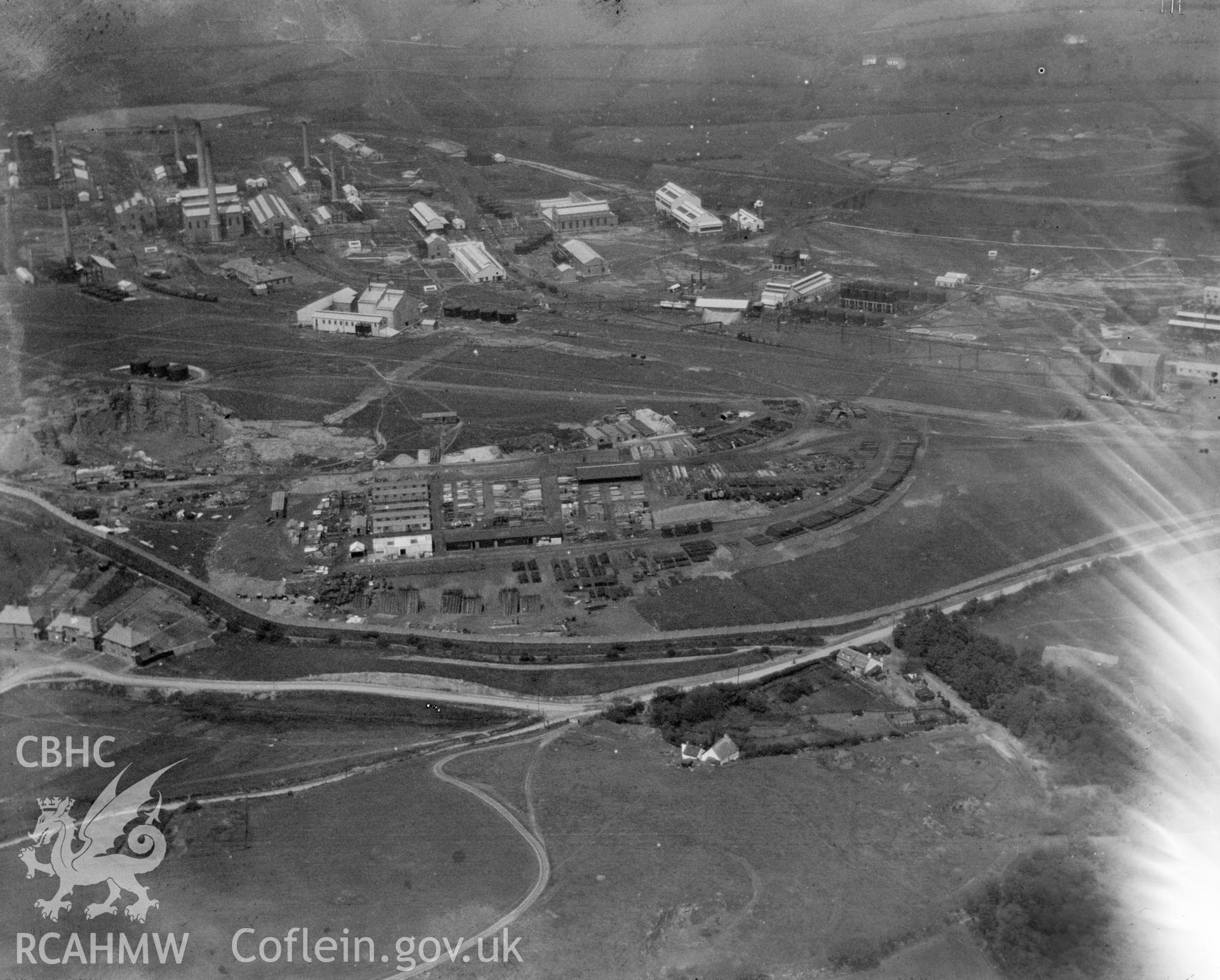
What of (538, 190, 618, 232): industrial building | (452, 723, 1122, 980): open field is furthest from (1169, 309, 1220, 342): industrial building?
(452, 723, 1122, 980): open field

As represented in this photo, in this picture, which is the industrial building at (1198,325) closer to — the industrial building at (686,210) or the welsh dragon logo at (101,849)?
the industrial building at (686,210)

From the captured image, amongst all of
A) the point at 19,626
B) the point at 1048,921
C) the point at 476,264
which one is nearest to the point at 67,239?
the point at 476,264

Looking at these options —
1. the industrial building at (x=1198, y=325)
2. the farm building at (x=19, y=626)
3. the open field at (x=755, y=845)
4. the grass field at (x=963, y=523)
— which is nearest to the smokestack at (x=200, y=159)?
the farm building at (x=19, y=626)

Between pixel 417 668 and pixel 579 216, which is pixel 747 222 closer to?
pixel 579 216

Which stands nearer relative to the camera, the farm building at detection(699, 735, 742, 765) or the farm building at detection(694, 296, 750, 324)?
the farm building at detection(699, 735, 742, 765)

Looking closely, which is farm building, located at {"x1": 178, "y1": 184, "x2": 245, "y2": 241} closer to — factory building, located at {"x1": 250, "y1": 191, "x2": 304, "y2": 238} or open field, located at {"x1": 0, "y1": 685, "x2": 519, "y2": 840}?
factory building, located at {"x1": 250, "y1": 191, "x2": 304, "y2": 238}
